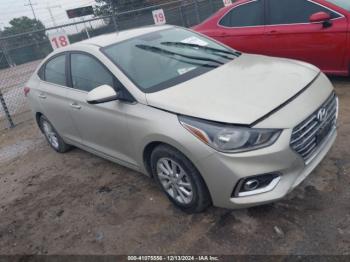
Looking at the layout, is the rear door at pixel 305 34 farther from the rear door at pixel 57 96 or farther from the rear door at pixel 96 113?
the rear door at pixel 57 96

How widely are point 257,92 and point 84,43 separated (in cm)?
229

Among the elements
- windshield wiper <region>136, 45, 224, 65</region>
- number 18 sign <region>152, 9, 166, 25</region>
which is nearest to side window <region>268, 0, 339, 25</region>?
windshield wiper <region>136, 45, 224, 65</region>

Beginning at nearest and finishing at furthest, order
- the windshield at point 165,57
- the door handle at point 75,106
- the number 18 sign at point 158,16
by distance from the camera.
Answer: the windshield at point 165,57, the door handle at point 75,106, the number 18 sign at point 158,16

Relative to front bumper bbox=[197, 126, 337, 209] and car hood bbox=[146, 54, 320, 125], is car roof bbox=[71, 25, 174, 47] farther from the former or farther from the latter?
front bumper bbox=[197, 126, 337, 209]

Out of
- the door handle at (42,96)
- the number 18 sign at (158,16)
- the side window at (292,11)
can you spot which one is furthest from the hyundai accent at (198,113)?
the number 18 sign at (158,16)

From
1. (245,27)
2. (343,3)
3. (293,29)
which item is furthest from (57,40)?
(343,3)

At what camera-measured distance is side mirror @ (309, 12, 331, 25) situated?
5250mm

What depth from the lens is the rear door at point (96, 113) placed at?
3.69 m

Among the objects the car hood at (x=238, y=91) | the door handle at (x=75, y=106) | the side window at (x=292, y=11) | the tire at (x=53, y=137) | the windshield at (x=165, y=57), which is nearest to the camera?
the car hood at (x=238, y=91)

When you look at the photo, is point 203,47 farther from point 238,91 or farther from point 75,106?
point 75,106

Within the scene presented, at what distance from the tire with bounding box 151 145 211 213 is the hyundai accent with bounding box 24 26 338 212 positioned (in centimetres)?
1

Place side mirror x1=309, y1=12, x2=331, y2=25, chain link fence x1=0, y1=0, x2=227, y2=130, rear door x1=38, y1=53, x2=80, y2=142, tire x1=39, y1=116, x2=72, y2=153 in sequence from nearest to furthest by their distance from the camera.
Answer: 1. rear door x1=38, y1=53, x2=80, y2=142
2. side mirror x1=309, y1=12, x2=331, y2=25
3. tire x1=39, y1=116, x2=72, y2=153
4. chain link fence x1=0, y1=0, x2=227, y2=130

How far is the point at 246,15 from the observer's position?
634 cm

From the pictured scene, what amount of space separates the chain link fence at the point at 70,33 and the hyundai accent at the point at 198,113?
17.4 ft
